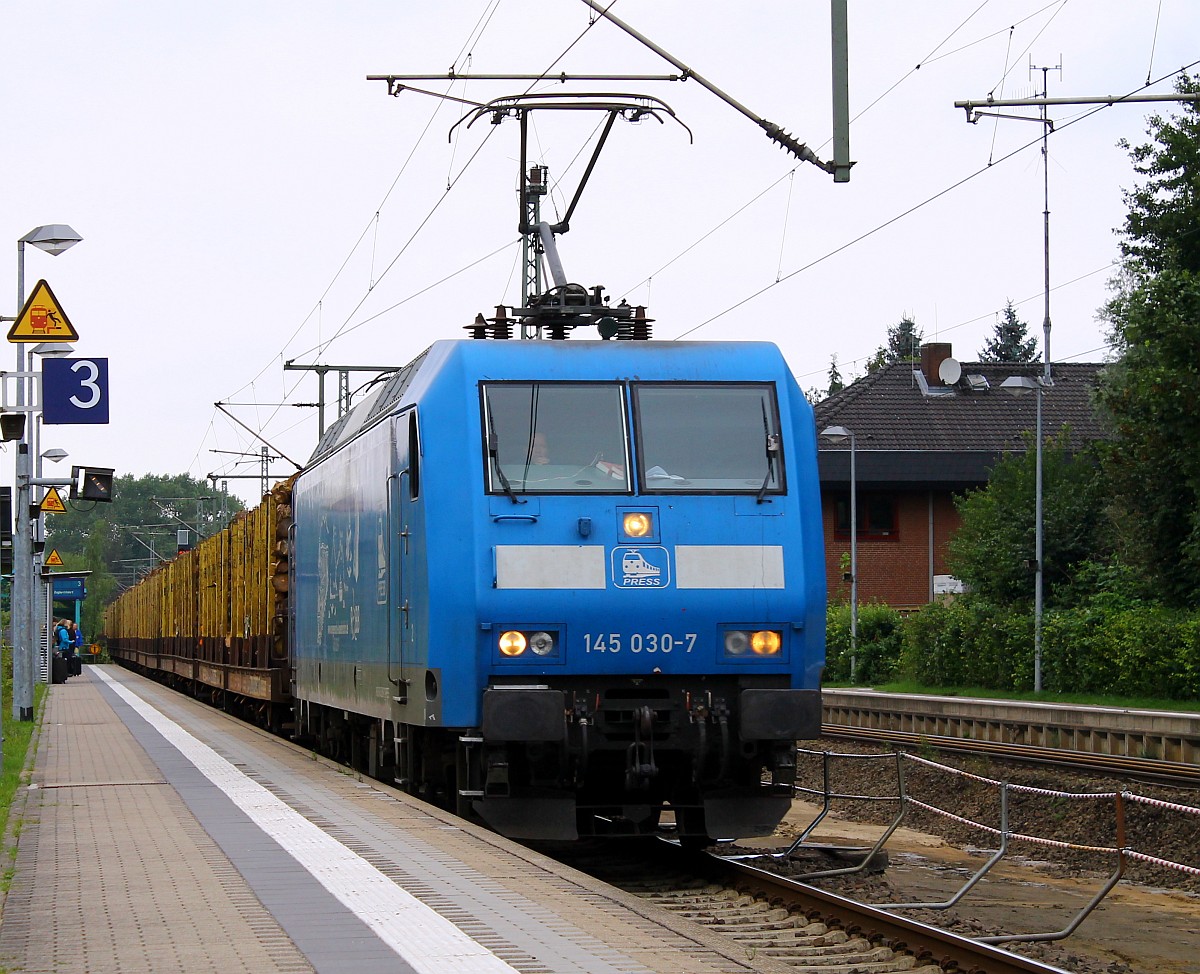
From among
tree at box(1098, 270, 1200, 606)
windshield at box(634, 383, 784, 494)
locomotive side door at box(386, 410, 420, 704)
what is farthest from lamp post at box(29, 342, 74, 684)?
tree at box(1098, 270, 1200, 606)

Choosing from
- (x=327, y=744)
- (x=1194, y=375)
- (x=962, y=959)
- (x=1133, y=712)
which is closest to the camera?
(x=962, y=959)

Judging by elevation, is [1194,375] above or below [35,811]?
above

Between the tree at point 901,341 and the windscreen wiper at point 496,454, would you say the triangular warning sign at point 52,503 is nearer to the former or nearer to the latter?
the windscreen wiper at point 496,454

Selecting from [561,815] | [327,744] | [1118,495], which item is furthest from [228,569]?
[561,815]


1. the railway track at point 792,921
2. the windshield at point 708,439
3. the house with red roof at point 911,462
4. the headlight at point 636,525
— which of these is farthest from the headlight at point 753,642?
the house with red roof at point 911,462

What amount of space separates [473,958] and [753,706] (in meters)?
4.24

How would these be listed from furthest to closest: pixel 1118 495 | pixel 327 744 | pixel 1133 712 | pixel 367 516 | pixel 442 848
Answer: pixel 1118 495 < pixel 1133 712 < pixel 327 744 < pixel 367 516 < pixel 442 848

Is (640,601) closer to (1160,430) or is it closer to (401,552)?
(401,552)

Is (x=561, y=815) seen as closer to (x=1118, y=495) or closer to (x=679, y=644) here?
(x=679, y=644)

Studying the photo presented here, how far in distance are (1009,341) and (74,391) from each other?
86.0 metres

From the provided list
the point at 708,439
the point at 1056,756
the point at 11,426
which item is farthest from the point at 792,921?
the point at 11,426

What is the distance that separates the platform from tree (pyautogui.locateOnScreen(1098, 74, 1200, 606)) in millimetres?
19587

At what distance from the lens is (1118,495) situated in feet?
116

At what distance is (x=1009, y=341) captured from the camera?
98.3 m
